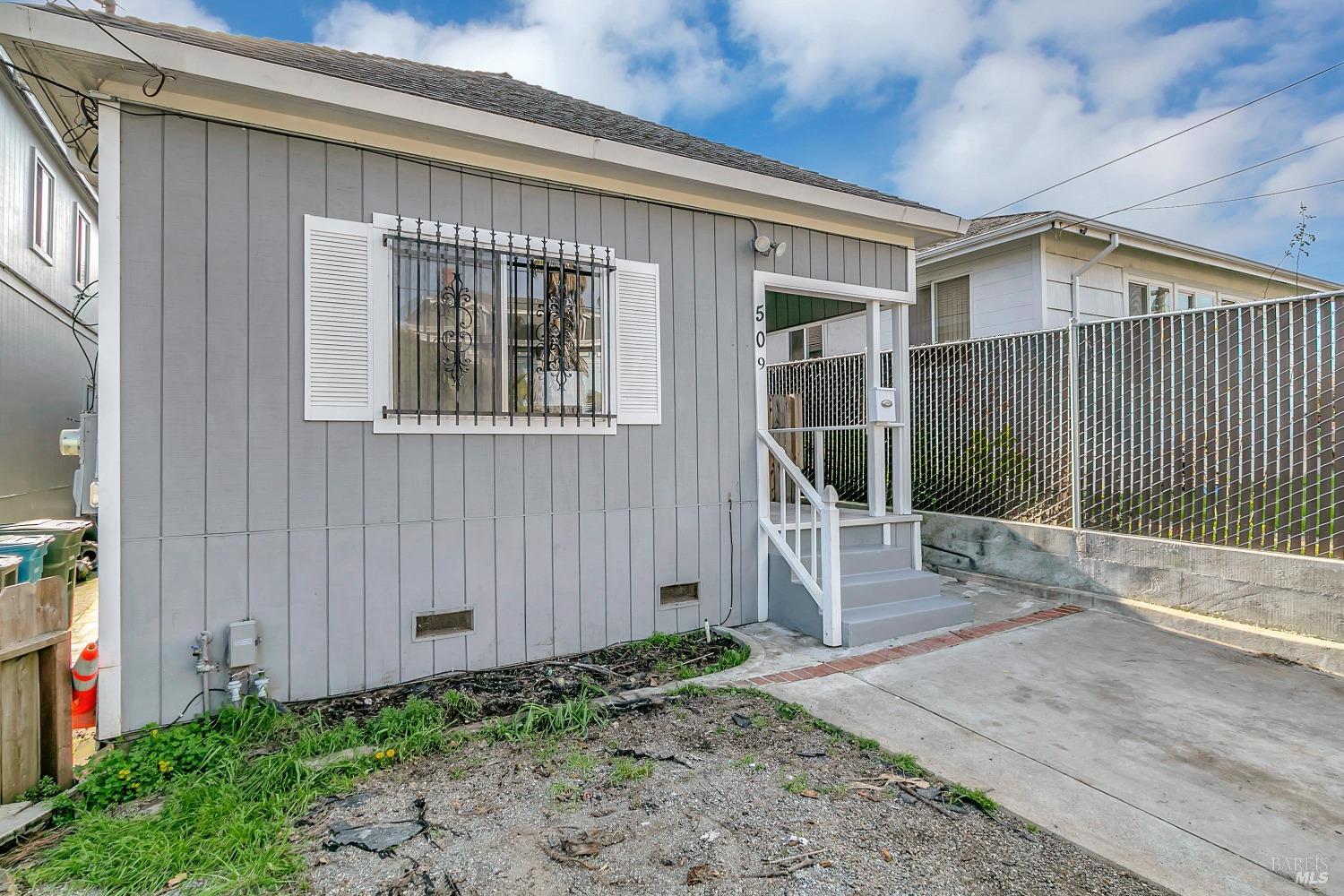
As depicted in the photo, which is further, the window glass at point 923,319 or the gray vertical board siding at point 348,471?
the window glass at point 923,319

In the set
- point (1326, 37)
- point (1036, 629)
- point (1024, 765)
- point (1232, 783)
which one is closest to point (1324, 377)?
point (1036, 629)

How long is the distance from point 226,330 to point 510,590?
2.00m

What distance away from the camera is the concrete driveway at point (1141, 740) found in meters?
2.09

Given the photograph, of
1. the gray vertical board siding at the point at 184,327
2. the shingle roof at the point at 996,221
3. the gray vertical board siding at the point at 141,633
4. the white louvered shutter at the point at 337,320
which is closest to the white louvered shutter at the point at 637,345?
the white louvered shutter at the point at 337,320

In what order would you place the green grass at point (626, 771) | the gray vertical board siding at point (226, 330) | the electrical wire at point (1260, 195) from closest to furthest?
the green grass at point (626, 771) → the gray vertical board siding at point (226, 330) → the electrical wire at point (1260, 195)

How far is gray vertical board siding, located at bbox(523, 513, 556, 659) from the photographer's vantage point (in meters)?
3.84

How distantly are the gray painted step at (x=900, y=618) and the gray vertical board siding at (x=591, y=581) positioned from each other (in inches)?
62.6

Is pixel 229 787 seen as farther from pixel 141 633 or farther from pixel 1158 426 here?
pixel 1158 426

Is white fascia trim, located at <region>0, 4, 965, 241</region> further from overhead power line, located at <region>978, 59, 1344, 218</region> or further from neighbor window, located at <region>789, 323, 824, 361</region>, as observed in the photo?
overhead power line, located at <region>978, 59, 1344, 218</region>

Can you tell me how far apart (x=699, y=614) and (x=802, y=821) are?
2.26 metres

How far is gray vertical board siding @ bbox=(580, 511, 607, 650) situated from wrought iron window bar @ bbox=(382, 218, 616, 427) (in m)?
0.65

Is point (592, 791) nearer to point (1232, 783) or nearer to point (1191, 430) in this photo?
point (1232, 783)

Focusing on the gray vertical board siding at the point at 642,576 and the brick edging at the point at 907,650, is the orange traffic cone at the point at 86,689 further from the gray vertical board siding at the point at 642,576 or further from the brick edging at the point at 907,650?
the brick edging at the point at 907,650

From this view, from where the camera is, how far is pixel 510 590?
379cm
